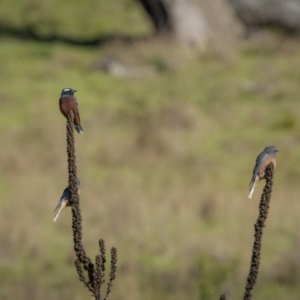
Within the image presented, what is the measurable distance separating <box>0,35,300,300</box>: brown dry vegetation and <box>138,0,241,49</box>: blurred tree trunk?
4.48 ft

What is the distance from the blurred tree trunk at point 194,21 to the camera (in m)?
16.9

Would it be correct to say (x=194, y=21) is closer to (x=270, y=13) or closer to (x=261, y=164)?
(x=270, y=13)

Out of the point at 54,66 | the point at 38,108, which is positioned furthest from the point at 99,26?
the point at 38,108

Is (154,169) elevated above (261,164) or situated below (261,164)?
above

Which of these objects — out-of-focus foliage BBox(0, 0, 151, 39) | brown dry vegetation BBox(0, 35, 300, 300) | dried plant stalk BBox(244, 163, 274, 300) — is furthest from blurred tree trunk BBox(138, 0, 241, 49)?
dried plant stalk BBox(244, 163, 274, 300)

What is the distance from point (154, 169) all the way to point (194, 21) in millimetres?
8455

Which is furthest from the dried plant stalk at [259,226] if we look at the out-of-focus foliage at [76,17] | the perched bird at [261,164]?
the out-of-focus foliage at [76,17]

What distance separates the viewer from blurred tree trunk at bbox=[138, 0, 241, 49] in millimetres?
16938

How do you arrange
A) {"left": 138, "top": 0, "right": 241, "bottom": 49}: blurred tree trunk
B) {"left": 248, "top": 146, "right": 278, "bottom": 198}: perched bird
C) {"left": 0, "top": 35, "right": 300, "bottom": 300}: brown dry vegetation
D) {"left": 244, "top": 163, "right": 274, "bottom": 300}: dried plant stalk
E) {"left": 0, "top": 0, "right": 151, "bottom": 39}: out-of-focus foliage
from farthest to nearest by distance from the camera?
{"left": 0, "top": 0, "right": 151, "bottom": 39}: out-of-focus foliage, {"left": 138, "top": 0, "right": 241, "bottom": 49}: blurred tree trunk, {"left": 0, "top": 35, "right": 300, "bottom": 300}: brown dry vegetation, {"left": 248, "top": 146, "right": 278, "bottom": 198}: perched bird, {"left": 244, "top": 163, "right": 274, "bottom": 300}: dried plant stalk

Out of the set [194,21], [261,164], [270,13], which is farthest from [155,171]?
[270,13]

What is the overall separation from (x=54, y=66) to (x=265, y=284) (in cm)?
917

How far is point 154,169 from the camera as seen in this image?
368 inches

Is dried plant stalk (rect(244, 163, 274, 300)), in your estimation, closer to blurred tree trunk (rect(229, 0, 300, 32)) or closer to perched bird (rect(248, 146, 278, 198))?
perched bird (rect(248, 146, 278, 198))

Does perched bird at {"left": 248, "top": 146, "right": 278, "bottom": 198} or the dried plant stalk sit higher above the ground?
perched bird at {"left": 248, "top": 146, "right": 278, "bottom": 198}
